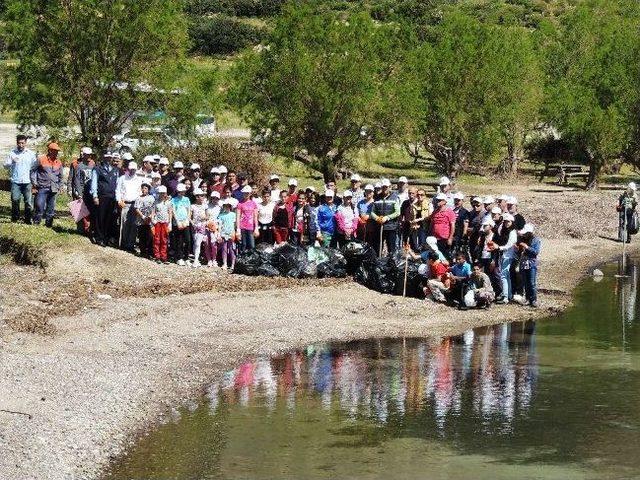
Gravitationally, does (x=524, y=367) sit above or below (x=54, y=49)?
below

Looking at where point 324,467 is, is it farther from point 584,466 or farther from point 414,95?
point 414,95

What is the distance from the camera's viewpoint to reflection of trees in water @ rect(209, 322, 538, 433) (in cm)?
1620

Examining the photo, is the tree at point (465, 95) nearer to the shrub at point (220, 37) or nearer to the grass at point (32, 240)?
the grass at point (32, 240)

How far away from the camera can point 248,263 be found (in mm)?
24375

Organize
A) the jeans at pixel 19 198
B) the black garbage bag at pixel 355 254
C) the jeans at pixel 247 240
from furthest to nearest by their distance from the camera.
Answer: the jeans at pixel 19 198 < the jeans at pixel 247 240 < the black garbage bag at pixel 355 254

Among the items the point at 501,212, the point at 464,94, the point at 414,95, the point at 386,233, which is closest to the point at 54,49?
the point at 386,233

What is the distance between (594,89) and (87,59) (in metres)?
31.4

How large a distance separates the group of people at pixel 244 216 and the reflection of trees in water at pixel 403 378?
277 centimetres

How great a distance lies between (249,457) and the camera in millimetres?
13727

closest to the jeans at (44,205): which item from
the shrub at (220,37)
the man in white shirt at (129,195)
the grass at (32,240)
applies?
the grass at (32,240)

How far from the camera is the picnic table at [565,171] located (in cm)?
5377

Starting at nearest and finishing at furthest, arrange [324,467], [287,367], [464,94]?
[324,467] → [287,367] → [464,94]

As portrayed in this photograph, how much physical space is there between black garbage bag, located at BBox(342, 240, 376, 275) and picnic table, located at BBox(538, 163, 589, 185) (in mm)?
29950

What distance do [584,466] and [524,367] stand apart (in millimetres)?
5369
